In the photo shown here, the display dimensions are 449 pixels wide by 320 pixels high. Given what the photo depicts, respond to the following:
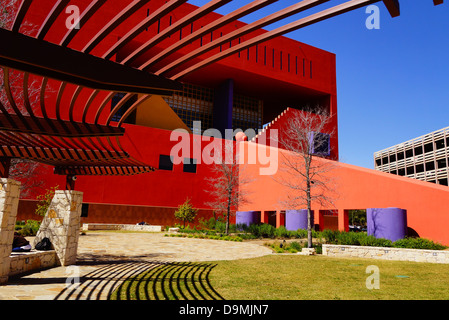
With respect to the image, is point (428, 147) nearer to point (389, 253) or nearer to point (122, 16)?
point (389, 253)

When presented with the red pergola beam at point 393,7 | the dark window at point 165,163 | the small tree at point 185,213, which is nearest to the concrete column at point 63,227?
the red pergola beam at point 393,7

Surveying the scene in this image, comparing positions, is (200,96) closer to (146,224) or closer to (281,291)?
(146,224)

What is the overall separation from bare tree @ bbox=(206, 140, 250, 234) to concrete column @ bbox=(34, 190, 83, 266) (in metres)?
17.3

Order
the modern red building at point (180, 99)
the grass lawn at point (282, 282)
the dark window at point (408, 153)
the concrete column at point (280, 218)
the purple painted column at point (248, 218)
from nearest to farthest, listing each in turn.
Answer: the grass lawn at point (282, 282) → the concrete column at point (280, 218) → the modern red building at point (180, 99) → the purple painted column at point (248, 218) → the dark window at point (408, 153)

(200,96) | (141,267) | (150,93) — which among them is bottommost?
(141,267)

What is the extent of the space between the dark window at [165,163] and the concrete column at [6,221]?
2078 centimetres

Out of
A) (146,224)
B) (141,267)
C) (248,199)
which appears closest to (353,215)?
(248,199)

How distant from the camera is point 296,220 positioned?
2242cm

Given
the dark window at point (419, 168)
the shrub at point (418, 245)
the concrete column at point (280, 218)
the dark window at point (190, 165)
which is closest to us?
the shrub at point (418, 245)

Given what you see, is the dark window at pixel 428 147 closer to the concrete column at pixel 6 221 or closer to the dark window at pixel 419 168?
the dark window at pixel 419 168

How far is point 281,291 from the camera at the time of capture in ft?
23.0

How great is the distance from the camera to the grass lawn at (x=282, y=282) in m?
6.51

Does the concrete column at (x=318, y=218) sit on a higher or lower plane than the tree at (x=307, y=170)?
lower
